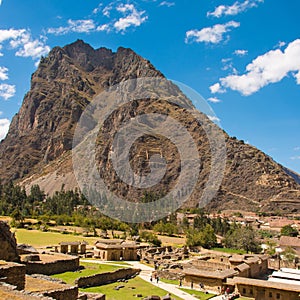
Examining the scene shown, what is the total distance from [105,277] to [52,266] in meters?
4.91

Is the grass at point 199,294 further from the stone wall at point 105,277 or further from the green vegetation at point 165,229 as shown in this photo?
the green vegetation at point 165,229

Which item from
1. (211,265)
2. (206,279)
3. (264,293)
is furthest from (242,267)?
(264,293)

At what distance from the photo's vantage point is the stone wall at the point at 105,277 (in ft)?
102

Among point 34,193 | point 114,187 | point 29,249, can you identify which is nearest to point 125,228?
point 29,249

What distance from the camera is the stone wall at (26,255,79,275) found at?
106 ft

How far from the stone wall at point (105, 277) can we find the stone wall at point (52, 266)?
408 cm

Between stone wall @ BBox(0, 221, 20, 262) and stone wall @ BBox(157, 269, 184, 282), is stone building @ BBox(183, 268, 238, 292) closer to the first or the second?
stone wall @ BBox(157, 269, 184, 282)

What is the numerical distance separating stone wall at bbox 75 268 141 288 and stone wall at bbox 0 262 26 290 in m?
14.3

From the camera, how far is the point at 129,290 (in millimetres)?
31938

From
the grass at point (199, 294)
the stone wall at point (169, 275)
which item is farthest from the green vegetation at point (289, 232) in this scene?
the grass at point (199, 294)

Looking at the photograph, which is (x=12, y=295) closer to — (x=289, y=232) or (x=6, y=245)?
(x=6, y=245)

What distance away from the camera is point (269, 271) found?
161 feet

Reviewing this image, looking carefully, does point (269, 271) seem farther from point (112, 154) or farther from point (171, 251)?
point (112, 154)

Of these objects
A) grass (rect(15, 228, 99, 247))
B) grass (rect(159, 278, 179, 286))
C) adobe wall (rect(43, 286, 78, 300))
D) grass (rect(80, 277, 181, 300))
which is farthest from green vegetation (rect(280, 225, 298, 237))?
adobe wall (rect(43, 286, 78, 300))
